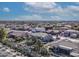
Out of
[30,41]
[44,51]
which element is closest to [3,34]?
[30,41]

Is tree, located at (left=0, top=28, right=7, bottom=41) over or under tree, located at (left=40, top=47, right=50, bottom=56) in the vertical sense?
over

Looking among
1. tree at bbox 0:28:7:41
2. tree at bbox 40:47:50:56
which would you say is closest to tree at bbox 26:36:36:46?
tree at bbox 40:47:50:56

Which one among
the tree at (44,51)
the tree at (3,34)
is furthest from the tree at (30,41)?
the tree at (3,34)

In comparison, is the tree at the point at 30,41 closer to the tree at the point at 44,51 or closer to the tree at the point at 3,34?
the tree at the point at 44,51

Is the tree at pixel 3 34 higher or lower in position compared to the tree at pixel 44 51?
higher

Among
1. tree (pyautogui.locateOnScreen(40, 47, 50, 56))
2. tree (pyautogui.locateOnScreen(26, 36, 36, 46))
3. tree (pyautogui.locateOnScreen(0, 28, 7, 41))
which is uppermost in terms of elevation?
tree (pyautogui.locateOnScreen(0, 28, 7, 41))

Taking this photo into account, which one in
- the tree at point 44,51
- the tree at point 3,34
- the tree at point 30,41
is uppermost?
the tree at point 3,34

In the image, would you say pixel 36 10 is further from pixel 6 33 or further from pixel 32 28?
pixel 6 33

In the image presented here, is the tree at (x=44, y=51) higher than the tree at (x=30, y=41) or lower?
lower

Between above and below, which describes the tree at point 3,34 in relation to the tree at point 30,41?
above

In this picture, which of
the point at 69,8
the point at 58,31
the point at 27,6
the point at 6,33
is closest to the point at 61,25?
the point at 58,31

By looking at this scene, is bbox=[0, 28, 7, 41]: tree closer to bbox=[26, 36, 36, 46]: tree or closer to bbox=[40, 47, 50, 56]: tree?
bbox=[26, 36, 36, 46]: tree
